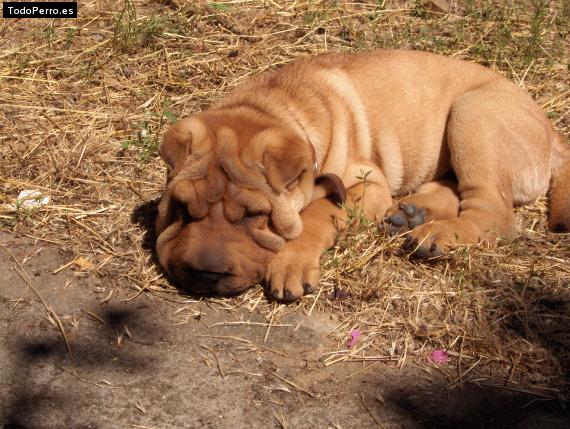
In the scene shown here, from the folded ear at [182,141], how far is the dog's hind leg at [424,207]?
130cm

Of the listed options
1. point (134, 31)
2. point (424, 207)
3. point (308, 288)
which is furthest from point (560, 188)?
point (134, 31)

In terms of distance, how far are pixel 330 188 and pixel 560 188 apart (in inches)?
65.2

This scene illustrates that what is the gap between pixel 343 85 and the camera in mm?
5285

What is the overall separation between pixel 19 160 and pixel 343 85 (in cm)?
225

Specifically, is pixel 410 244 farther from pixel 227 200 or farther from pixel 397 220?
pixel 227 200

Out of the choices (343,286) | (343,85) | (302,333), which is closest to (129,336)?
(302,333)

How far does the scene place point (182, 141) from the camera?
4.22 metres

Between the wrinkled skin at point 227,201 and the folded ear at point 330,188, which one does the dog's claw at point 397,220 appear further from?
the wrinkled skin at point 227,201

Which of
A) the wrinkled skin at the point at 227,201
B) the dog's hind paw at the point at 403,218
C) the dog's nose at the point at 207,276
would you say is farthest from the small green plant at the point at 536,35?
the dog's nose at the point at 207,276

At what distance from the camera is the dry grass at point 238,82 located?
4.11m

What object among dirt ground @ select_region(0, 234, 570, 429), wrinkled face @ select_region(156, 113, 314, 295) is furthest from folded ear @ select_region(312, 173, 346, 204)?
dirt ground @ select_region(0, 234, 570, 429)

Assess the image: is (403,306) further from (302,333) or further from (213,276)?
(213,276)

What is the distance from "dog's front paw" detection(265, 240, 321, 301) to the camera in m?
4.21

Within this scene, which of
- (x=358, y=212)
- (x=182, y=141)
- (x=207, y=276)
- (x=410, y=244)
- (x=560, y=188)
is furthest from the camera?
(x=560, y=188)
